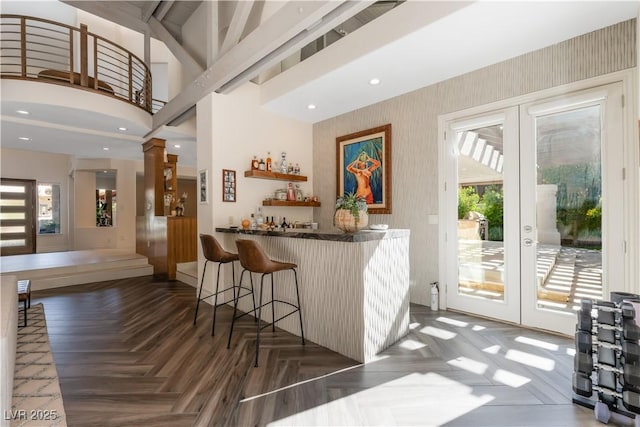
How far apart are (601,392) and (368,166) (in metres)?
3.50

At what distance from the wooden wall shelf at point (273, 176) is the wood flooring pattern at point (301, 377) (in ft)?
6.85

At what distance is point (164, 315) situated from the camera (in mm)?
3691

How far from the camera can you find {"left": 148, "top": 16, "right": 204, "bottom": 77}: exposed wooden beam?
4777mm

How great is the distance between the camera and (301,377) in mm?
2260

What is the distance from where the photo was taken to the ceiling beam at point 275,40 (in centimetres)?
271

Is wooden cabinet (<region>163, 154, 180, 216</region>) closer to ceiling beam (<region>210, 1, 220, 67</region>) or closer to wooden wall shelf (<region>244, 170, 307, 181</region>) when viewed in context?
wooden wall shelf (<region>244, 170, 307, 181</region>)

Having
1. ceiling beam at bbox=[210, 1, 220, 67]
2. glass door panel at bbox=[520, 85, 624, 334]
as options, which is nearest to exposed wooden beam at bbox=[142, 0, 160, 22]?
ceiling beam at bbox=[210, 1, 220, 67]

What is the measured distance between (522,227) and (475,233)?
1.67ft

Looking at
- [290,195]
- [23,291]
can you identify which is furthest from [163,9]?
[23,291]

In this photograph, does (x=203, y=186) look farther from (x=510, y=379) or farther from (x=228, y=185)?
(x=510, y=379)

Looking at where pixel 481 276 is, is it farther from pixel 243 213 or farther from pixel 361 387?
pixel 243 213

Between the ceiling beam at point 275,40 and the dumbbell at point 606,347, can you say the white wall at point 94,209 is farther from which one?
the dumbbell at point 606,347

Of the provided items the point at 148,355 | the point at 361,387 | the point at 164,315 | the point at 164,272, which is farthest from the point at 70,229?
the point at 361,387

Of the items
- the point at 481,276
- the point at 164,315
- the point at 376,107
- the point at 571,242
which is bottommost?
the point at 164,315
